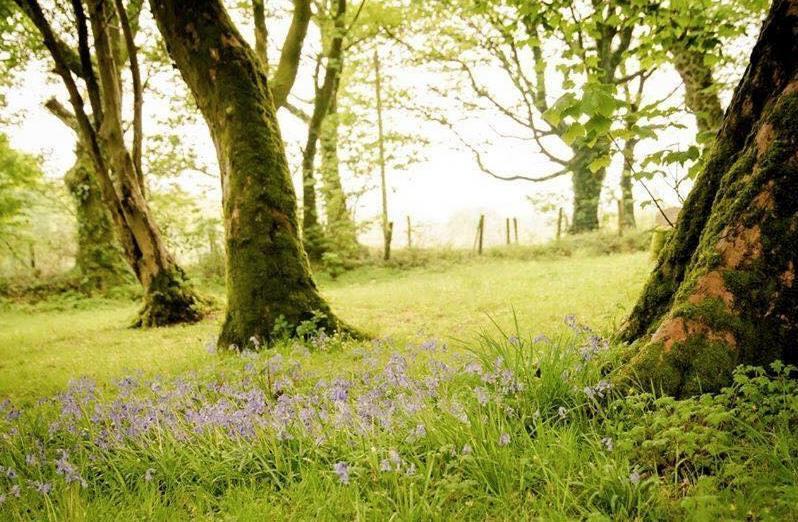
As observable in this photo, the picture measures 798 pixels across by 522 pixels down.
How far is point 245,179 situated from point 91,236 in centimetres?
1445

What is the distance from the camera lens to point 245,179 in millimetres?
5863

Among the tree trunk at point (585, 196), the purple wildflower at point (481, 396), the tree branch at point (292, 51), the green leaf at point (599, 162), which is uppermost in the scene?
the tree branch at point (292, 51)

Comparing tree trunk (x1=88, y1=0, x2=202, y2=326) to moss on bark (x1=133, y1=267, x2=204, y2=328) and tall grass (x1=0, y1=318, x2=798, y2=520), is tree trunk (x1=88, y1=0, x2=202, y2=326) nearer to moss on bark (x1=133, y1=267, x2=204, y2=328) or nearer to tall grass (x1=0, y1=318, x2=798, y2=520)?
moss on bark (x1=133, y1=267, x2=204, y2=328)

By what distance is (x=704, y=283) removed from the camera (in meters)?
2.64

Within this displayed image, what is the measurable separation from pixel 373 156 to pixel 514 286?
498 inches

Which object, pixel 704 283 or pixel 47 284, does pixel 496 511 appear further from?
pixel 47 284

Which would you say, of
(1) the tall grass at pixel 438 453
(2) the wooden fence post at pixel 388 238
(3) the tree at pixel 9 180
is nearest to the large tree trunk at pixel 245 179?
(1) the tall grass at pixel 438 453

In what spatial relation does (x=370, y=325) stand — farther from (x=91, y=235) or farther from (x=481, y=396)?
(x=91, y=235)

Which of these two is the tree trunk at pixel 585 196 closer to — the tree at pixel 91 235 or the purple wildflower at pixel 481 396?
the tree at pixel 91 235

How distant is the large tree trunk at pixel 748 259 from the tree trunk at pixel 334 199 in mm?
17084

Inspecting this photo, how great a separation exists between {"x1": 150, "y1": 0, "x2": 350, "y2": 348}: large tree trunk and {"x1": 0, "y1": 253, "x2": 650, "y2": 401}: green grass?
0.88 meters

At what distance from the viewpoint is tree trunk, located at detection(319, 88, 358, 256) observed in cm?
1966

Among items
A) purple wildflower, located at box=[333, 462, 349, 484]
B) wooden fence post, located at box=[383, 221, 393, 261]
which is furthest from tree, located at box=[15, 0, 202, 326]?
wooden fence post, located at box=[383, 221, 393, 261]

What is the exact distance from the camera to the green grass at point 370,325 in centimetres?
568
